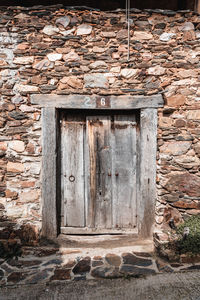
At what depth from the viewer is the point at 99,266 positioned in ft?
8.17

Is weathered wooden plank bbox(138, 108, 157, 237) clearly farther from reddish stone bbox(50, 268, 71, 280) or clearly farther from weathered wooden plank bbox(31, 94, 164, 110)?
reddish stone bbox(50, 268, 71, 280)

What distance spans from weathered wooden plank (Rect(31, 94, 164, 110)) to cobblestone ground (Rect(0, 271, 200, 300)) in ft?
6.68

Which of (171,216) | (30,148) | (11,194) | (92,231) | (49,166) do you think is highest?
(30,148)

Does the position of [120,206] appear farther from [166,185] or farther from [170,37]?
[170,37]

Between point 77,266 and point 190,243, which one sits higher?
point 190,243

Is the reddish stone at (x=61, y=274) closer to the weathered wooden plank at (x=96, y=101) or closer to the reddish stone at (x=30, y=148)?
the reddish stone at (x=30, y=148)

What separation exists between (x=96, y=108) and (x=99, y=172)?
2.96ft

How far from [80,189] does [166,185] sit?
1.19 metres

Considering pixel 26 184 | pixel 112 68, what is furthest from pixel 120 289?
pixel 112 68

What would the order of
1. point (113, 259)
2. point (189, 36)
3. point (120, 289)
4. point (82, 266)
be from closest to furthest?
point (120, 289) < point (82, 266) < point (113, 259) < point (189, 36)

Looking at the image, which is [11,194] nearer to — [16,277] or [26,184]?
[26,184]

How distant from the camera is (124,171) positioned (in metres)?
3.02

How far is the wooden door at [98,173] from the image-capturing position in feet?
9.84


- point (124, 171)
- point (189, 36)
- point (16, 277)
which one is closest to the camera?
point (16, 277)
